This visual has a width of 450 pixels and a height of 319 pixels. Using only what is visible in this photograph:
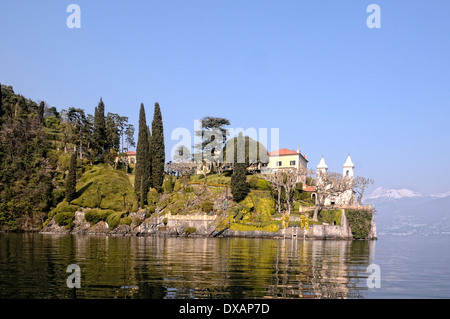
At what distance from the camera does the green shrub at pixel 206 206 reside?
73.7 meters

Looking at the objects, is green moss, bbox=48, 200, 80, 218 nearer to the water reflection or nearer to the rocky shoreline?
the rocky shoreline

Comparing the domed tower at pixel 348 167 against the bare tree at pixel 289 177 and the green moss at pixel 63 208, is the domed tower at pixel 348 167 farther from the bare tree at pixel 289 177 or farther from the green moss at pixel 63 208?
the green moss at pixel 63 208

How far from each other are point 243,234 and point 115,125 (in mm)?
69721

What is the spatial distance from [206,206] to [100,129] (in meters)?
53.4

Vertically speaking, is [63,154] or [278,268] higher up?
[63,154]

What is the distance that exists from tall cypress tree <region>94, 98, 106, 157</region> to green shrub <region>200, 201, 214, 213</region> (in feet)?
162

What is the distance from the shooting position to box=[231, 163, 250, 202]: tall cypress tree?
76125 mm

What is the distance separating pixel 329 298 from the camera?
15.5 m

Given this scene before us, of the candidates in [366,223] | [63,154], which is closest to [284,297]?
[366,223]

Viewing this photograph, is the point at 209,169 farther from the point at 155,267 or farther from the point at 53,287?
the point at 53,287

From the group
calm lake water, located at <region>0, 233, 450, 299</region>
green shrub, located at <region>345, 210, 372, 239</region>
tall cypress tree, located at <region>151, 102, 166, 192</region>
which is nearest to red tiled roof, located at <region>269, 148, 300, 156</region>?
green shrub, located at <region>345, 210, 372, 239</region>

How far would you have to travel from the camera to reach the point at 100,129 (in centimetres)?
11100

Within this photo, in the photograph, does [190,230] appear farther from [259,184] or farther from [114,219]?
[259,184]

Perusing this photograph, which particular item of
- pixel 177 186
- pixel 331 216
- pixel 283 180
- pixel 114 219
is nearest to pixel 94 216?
pixel 114 219
